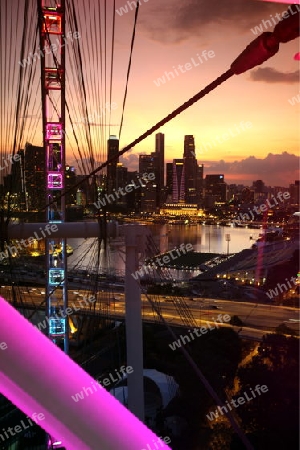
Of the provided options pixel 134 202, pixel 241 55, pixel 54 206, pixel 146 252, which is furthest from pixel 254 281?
pixel 134 202

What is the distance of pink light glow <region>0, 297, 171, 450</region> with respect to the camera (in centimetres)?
21

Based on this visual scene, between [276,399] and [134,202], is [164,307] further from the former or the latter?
[134,202]

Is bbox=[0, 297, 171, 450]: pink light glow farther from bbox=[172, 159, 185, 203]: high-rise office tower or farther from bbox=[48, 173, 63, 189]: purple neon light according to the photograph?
bbox=[172, 159, 185, 203]: high-rise office tower

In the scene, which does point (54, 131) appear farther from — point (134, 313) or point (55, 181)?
point (134, 313)

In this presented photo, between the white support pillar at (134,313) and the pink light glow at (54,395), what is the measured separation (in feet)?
3.28

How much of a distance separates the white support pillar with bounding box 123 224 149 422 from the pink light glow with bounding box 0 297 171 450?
1.00 metres

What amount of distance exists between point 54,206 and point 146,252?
4.12 feet

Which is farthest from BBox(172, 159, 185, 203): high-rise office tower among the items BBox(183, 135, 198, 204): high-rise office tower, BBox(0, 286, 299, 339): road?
BBox(0, 286, 299, 339): road

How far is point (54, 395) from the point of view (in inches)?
8.5

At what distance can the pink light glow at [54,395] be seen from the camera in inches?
8.4

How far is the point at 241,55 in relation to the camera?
0.32 meters

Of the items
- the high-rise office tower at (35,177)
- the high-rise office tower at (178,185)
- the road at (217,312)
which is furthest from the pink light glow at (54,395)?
the high-rise office tower at (178,185)

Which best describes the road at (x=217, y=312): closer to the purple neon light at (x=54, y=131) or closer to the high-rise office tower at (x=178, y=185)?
the purple neon light at (x=54, y=131)

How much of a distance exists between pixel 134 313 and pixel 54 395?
1.07 metres
